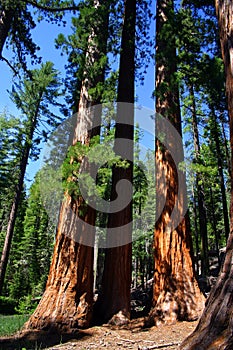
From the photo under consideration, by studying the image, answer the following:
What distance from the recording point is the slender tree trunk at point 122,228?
19.3 feet

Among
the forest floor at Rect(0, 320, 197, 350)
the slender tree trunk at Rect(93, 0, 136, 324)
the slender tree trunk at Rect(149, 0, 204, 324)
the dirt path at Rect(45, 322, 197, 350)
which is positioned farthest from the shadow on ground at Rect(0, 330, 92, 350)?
the slender tree trunk at Rect(149, 0, 204, 324)

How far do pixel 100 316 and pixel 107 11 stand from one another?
6958 millimetres

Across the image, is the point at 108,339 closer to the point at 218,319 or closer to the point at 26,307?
the point at 218,319

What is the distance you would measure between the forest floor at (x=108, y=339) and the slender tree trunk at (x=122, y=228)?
84 cm

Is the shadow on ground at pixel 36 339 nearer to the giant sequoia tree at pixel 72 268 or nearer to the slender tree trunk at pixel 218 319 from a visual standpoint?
the giant sequoia tree at pixel 72 268

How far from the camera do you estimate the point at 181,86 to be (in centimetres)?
644

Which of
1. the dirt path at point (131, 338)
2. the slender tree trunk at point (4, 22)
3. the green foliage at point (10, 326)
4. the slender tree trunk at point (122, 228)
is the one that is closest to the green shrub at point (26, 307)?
the green foliage at point (10, 326)

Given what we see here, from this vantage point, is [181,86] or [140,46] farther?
[140,46]

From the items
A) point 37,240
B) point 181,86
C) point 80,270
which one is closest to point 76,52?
point 181,86

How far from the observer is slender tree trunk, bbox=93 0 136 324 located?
589 centimetres

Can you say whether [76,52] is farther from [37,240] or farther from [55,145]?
[37,240]

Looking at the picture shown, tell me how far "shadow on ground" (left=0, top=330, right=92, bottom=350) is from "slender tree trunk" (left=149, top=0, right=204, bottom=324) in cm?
144

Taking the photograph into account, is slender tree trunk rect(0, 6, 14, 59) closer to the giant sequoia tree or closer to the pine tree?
the giant sequoia tree

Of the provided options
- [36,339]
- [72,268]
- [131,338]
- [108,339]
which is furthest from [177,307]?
[36,339]
